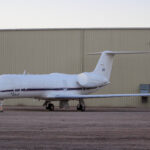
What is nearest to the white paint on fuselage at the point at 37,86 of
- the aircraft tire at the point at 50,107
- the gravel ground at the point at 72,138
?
the aircraft tire at the point at 50,107

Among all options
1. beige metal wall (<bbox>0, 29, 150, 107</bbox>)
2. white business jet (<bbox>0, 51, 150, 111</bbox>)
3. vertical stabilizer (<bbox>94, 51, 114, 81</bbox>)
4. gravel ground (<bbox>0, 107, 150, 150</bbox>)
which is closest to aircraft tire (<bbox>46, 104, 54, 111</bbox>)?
white business jet (<bbox>0, 51, 150, 111</bbox>)

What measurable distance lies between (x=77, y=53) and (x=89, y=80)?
25.4 feet

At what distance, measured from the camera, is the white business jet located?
31.5 meters

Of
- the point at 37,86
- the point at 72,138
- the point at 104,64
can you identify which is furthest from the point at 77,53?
the point at 72,138

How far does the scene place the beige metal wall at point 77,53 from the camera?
4125cm

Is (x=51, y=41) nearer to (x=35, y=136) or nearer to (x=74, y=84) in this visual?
(x=74, y=84)

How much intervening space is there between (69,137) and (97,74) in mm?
22748

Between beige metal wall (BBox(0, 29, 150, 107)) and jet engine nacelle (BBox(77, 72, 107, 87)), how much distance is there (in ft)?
20.4

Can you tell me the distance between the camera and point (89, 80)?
34656 mm

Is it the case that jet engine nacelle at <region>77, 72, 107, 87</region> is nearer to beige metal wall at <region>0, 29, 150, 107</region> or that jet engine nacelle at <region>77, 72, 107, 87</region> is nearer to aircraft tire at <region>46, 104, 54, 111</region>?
aircraft tire at <region>46, 104, 54, 111</region>

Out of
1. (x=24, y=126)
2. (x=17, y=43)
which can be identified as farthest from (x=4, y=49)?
(x=24, y=126)

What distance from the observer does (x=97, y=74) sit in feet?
119

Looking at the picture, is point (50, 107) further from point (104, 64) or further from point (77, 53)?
point (77, 53)

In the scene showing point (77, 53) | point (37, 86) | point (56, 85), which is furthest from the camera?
point (77, 53)
